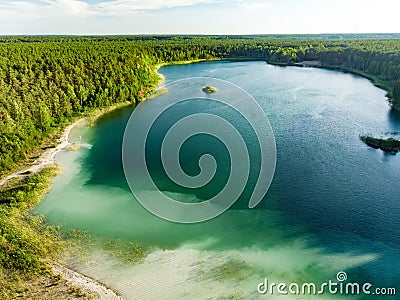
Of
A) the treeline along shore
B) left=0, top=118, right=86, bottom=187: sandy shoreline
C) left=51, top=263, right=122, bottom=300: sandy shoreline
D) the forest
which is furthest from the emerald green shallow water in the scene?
the forest

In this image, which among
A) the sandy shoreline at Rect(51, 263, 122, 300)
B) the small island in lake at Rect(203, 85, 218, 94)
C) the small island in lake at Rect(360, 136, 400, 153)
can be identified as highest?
the small island in lake at Rect(203, 85, 218, 94)

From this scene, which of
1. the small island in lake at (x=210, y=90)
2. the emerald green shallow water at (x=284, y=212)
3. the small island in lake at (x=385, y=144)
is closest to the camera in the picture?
the emerald green shallow water at (x=284, y=212)

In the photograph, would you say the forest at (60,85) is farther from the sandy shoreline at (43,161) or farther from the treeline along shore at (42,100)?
the sandy shoreline at (43,161)

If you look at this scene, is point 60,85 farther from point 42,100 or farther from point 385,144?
point 385,144

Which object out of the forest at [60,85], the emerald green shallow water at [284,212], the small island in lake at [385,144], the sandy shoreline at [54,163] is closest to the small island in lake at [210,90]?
the forest at [60,85]

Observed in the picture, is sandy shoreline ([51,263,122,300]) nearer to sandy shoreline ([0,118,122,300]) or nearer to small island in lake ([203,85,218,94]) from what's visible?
sandy shoreline ([0,118,122,300])

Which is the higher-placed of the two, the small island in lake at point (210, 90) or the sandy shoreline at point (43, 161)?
the small island in lake at point (210, 90)

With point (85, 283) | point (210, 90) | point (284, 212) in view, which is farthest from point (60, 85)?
point (284, 212)
